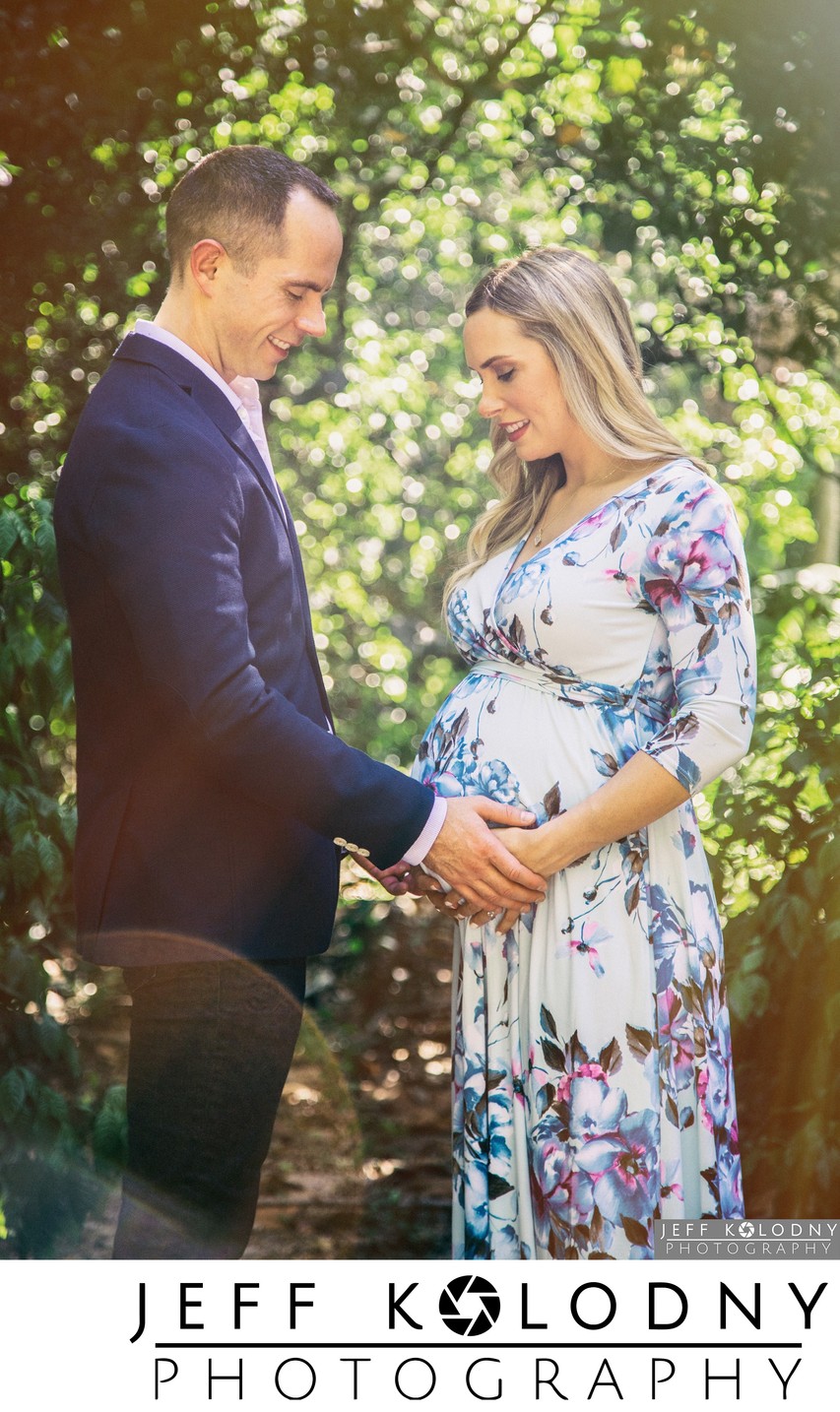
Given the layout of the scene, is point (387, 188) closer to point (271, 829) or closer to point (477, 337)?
point (477, 337)

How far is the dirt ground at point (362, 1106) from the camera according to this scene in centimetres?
302

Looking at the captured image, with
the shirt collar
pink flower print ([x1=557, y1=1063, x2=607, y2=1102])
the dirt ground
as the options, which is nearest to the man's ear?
the shirt collar

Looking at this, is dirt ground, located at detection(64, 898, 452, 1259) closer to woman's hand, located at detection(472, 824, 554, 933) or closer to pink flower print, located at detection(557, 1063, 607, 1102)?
pink flower print, located at detection(557, 1063, 607, 1102)

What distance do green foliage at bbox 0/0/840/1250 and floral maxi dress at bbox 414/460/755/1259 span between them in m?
0.58

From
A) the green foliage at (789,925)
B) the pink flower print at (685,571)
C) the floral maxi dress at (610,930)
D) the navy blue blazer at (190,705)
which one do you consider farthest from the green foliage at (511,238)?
the pink flower print at (685,571)

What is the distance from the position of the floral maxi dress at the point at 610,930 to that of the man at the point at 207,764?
147 mm

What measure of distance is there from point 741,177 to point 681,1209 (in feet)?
8.26

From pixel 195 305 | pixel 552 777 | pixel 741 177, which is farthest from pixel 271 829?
pixel 741 177

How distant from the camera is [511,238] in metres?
3.97

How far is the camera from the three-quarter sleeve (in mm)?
1795

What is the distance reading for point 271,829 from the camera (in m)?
1.87

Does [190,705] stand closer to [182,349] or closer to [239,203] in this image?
[182,349]

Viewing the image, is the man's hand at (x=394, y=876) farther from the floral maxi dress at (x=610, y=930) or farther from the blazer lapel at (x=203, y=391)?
the blazer lapel at (x=203, y=391)
